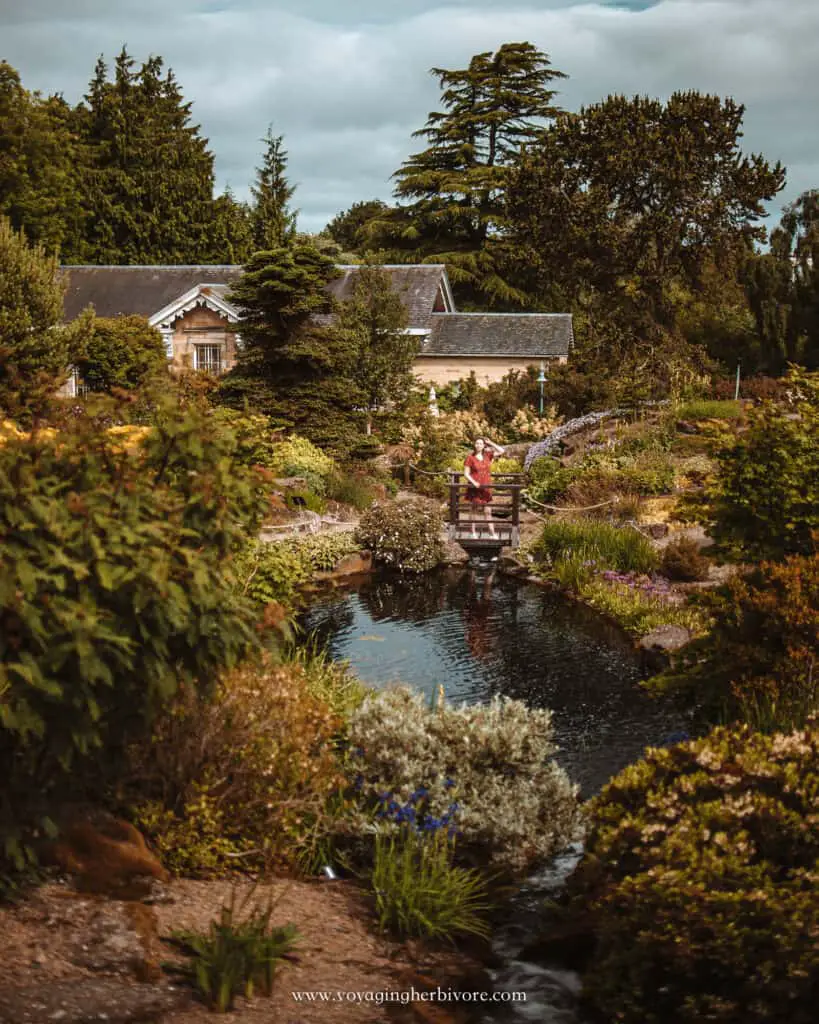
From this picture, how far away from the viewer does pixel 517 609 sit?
639 inches

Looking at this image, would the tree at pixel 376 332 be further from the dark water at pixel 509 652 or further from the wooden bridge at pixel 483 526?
the dark water at pixel 509 652

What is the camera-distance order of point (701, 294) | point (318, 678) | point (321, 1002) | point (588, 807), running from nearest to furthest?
point (321, 1002)
point (588, 807)
point (318, 678)
point (701, 294)

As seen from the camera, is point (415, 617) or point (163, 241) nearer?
point (415, 617)

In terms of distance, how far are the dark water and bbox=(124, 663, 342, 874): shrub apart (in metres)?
3.12

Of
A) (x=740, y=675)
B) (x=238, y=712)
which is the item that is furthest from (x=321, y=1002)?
(x=740, y=675)

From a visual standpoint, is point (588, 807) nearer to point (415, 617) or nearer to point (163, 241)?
point (415, 617)

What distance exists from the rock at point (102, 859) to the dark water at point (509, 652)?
14.2 feet

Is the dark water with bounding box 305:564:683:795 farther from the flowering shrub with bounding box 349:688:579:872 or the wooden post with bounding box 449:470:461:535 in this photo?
the flowering shrub with bounding box 349:688:579:872

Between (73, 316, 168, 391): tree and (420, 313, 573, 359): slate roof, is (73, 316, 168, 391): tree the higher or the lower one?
the lower one

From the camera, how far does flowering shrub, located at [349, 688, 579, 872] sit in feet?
22.2

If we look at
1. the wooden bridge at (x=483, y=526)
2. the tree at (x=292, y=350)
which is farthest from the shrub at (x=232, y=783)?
the tree at (x=292, y=350)

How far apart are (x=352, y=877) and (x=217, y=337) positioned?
31.1m

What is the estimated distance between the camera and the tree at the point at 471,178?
160 feet

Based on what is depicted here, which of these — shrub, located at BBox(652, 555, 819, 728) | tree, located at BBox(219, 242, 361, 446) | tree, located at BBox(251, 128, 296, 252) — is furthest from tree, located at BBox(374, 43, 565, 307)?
shrub, located at BBox(652, 555, 819, 728)
